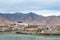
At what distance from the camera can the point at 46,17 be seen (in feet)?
391

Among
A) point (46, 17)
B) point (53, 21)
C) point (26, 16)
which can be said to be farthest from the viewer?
point (26, 16)

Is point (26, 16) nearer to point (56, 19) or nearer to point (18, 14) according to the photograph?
point (18, 14)

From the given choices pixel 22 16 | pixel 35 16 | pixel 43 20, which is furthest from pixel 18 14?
pixel 43 20

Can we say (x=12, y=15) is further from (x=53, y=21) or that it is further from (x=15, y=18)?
(x=53, y=21)

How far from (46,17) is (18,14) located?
21.2 metres

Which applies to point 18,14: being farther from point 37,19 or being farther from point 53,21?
point 53,21

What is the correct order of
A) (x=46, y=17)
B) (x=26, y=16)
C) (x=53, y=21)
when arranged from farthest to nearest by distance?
(x=26, y=16) < (x=46, y=17) < (x=53, y=21)

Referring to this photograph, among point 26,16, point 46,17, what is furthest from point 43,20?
point 26,16

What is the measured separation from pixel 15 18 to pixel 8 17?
17.2 ft

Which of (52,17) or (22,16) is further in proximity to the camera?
(22,16)

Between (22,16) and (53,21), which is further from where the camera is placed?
(22,16)

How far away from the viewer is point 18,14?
13500 cm

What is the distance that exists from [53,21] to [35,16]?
15.5 meters

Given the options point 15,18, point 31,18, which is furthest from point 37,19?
point 15,18
